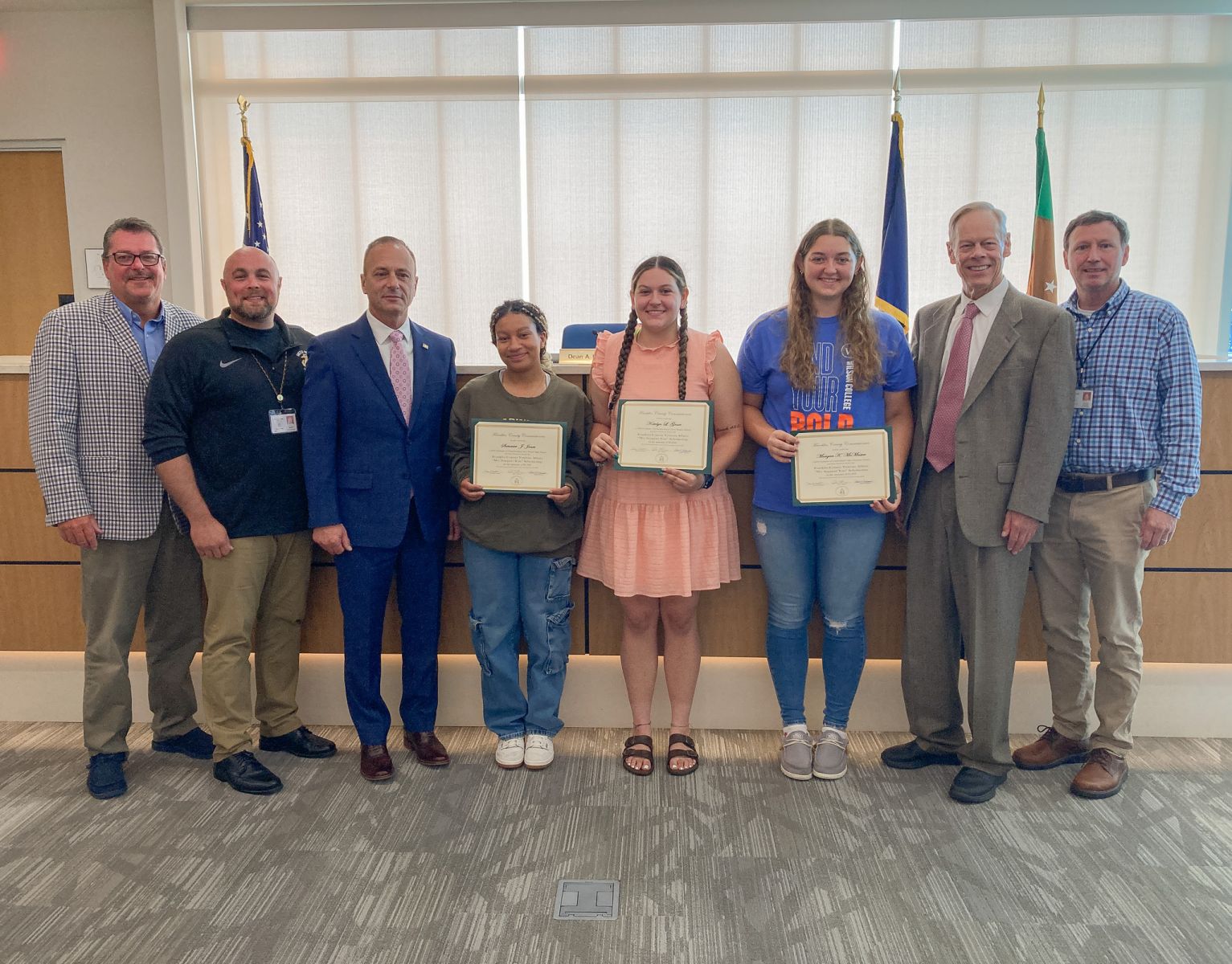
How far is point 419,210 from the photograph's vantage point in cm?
540

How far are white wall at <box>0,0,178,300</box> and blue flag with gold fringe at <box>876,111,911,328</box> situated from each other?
4585 mm

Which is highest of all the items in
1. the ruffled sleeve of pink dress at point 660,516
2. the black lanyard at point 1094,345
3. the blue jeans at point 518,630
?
the black lanyard at point 1094,345

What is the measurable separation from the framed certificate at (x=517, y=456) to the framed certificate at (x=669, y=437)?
0.74 feet

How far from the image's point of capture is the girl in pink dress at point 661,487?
2.36 m

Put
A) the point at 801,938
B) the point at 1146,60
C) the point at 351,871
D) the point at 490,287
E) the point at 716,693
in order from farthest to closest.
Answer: the point at 490,287, the point at 1146,60, the point at 716,693, the point at 351,871, the point at 801,938

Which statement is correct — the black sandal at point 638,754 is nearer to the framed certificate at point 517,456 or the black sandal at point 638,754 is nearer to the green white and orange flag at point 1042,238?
the framed certificate at point 517,456

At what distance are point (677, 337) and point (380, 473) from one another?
1000 millimetres

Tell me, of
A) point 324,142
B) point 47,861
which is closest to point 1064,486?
point 47,861

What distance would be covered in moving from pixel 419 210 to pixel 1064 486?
4.47m

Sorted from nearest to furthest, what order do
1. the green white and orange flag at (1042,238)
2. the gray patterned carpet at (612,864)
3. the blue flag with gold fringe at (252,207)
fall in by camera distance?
1. the gray patterned carpet at (612,864)
2. the green white and orange flag at (1042,238)
3. the blue flag with gold fringe at (252,207)

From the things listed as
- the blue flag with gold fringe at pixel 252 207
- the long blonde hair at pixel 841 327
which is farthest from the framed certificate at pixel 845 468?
the blue flag with gold fringe at pixel 252 207

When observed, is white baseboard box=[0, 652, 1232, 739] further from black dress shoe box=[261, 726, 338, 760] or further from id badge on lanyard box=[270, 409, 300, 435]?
id badge on lanyard box=[270, 409, 300, 435]

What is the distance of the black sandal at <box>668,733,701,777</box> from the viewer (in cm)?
252

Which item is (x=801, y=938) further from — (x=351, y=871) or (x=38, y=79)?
(x=38, y=79)
